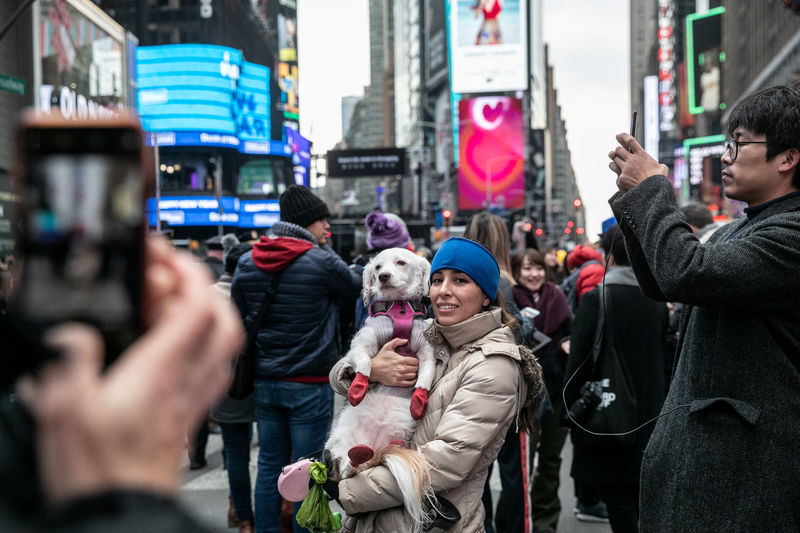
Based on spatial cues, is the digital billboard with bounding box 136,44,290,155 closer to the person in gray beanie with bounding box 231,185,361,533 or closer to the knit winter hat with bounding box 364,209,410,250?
the knit winter hat with bounding box 364,209,410,250

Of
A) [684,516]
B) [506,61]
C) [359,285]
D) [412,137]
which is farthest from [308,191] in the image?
[412,137]

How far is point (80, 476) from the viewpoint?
1.96 feet

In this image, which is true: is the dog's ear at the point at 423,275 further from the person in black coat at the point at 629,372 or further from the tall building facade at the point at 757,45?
the tall building facade at the point at 757,45

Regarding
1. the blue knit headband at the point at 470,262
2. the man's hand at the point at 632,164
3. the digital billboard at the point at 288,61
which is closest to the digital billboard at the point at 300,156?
the digital billboard at the point at 288,61

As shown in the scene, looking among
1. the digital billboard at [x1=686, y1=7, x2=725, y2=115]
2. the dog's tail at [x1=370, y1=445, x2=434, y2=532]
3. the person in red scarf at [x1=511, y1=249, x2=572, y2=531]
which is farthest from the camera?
the digital billboard at [x1=686, y1=7, x2=725, y2=115]

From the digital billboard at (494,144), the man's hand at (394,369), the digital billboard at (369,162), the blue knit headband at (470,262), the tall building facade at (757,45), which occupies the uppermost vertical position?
the tall building facade at (757,45)

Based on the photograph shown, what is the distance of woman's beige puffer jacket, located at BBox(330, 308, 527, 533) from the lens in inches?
118

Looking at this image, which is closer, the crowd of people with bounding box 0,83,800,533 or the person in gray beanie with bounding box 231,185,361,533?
the crowd of people with bounding box 0,83,800,533

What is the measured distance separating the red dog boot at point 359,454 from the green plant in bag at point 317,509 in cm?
14

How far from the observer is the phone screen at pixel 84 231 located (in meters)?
0.63

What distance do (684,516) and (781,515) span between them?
0.28m

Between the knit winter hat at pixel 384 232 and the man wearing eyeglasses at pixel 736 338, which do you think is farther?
the knit winter hat at pixel 384 232

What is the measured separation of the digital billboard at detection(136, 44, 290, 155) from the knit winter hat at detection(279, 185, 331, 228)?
48.1 m

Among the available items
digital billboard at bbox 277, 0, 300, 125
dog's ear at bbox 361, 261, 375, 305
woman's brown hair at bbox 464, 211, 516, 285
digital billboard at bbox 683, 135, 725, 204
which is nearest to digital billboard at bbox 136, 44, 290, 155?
digital billboard at bbox 277, 0, 300, 125
